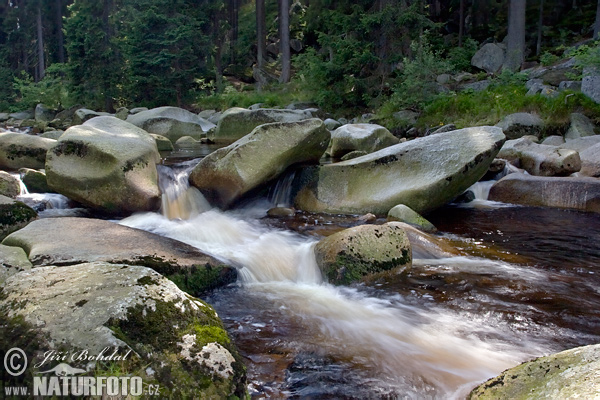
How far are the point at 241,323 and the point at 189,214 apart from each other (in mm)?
3959

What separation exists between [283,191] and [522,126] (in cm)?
778

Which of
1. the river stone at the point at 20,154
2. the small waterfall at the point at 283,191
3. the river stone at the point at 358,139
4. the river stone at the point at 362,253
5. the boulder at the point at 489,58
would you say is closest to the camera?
the river stone at the point at 362,253

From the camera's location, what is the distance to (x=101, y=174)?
22.4ft

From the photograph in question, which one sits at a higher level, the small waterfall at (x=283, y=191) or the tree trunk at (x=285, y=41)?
the tree trunk at (x=285, y=41)

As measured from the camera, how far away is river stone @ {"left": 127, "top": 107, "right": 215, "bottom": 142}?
17.6m

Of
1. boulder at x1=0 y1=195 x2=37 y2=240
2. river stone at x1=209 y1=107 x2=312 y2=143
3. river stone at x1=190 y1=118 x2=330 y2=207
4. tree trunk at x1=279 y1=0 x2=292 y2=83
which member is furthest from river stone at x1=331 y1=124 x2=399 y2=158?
tree trunk at x1=279 y1=0 x2=292 y2=83

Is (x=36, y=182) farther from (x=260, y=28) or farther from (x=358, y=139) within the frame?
(x=260, y=28)

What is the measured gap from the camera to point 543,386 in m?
2.20

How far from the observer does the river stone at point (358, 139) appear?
11.4m

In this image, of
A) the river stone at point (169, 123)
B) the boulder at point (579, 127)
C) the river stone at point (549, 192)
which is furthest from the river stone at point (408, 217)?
the river stone at point (169, 123)

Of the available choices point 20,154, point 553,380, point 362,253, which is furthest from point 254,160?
point 553,380

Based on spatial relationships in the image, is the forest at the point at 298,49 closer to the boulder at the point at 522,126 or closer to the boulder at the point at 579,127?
the boulder at the point at 579,127

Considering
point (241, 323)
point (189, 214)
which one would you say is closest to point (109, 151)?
point (189, 214)

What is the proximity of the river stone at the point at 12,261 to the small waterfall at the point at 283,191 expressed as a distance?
15.2 feet
